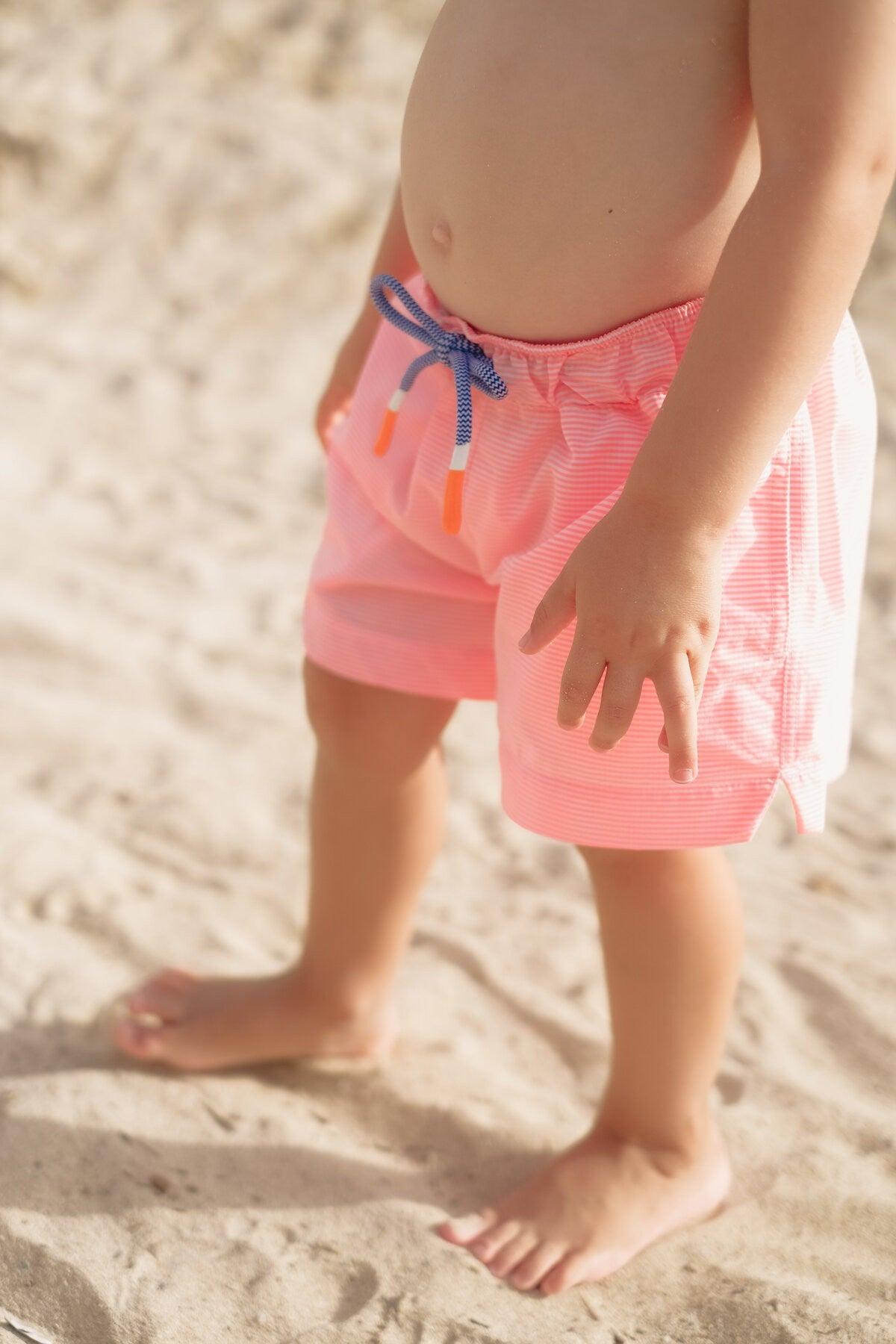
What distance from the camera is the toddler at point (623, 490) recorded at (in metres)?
0.97

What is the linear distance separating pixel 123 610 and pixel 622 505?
5.91 feet

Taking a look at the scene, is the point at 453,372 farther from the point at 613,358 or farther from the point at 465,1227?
the point at 465,1227

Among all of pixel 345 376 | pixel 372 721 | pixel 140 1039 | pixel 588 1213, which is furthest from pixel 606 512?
pixel 140 1039

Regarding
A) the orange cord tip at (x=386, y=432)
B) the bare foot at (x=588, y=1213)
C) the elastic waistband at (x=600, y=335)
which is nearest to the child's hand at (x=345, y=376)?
the orange cord tip at (x=386, y=432)

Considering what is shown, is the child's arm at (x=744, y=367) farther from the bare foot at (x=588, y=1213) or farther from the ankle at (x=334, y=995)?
the ankle at (x=334, y=995)

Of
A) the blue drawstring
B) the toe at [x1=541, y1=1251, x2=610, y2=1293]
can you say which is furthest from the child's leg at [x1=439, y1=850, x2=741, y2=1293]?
the blue drawstring

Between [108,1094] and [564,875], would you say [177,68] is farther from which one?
[108,1094]

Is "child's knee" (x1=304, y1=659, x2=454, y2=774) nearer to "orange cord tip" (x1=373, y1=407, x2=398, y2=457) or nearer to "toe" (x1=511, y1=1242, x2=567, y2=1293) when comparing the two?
"orange cord tip" (x1=373, y1=407, x2=398, y2=457)

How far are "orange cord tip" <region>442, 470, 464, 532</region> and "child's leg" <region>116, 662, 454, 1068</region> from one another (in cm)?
27

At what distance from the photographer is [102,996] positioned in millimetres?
1701

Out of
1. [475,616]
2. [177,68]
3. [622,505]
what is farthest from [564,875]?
[177,68]

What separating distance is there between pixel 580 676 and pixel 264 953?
96cm

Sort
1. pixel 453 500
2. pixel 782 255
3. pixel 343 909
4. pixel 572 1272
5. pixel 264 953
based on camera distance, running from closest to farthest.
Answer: pixel 782 255 → pixel 453 500 → pixel 572 1272 → pixel 343 909 → pixel 264 953

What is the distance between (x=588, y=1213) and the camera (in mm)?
1361
